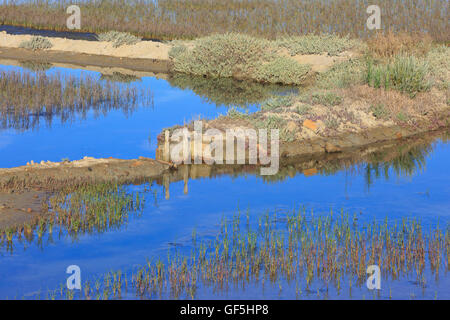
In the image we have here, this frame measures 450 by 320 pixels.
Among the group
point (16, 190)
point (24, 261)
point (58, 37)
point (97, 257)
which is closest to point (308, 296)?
point (97, 257)

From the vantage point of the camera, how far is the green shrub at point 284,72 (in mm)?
24609

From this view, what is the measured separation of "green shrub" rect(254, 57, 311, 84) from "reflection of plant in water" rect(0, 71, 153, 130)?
4.28m

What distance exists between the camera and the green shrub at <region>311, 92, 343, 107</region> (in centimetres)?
1861

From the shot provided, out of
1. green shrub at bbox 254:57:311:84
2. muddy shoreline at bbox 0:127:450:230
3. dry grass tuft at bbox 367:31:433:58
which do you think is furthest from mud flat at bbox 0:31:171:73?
muddy shoreline at bbox 0:127:450:230

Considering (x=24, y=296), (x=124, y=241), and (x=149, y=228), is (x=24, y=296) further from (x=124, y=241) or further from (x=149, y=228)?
(x=149, y=228)

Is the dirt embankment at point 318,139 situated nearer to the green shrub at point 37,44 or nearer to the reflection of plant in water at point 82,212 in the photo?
the reflection of plant in water at point 82,212

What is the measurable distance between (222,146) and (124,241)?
16.5ft

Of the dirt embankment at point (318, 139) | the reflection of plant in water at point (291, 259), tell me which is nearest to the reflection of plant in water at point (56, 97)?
the dirt embankment at point (318, 139)

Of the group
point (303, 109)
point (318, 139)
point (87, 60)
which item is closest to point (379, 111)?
point (303, 109)

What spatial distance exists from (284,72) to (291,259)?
15.2 meters

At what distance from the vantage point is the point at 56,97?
68.0 feet

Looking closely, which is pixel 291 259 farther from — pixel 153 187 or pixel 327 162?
pixel 327 162

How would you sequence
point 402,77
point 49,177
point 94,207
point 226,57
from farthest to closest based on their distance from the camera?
point 226,57, point 402,77, point 49,177, point 94,207

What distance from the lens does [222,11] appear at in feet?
125
